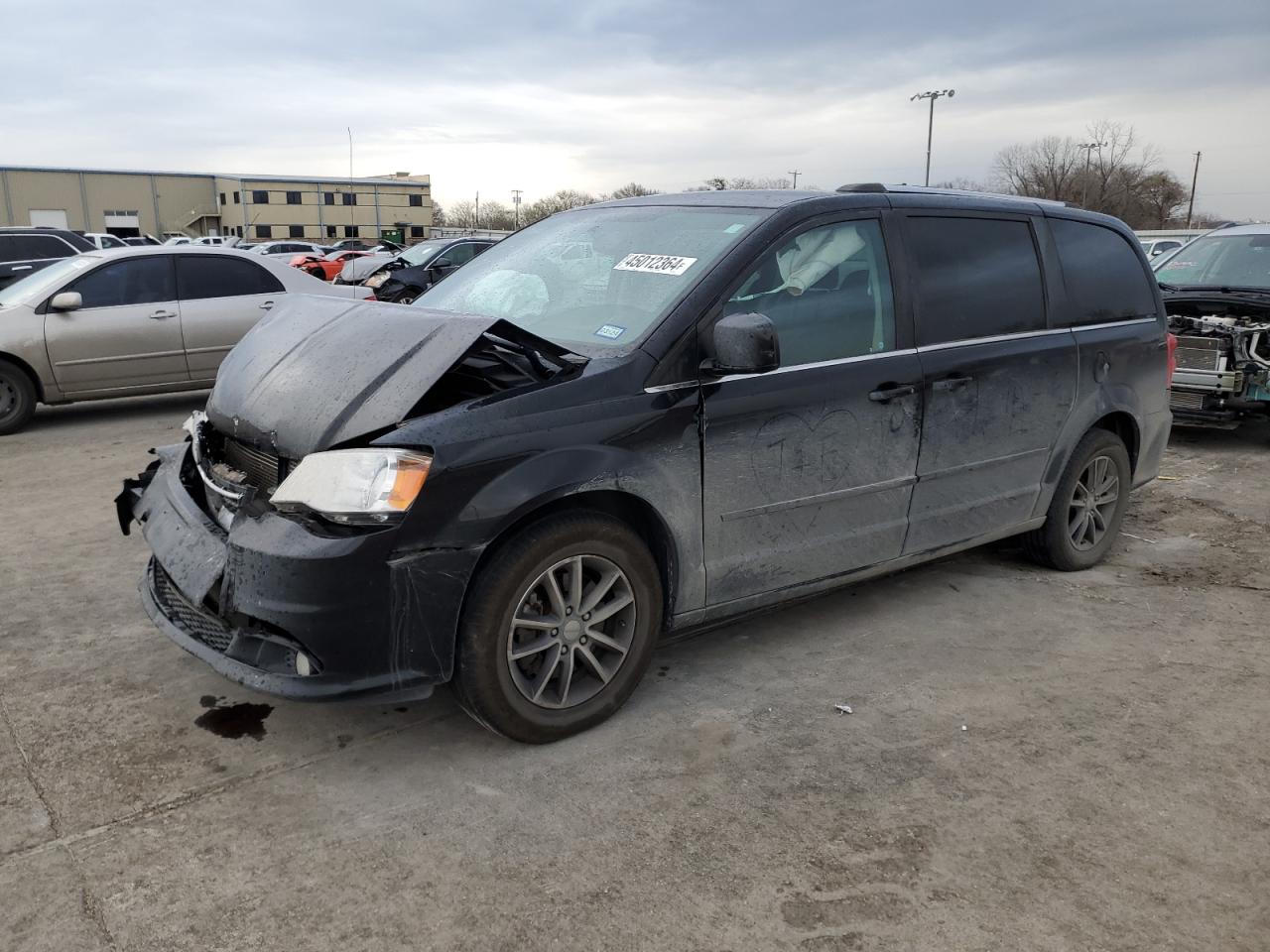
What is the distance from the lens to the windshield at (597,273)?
353 cm

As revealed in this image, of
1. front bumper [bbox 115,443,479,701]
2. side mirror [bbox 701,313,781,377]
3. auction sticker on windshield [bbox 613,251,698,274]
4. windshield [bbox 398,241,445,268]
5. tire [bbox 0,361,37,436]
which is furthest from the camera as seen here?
windshield [bbox 398,241,445,268]

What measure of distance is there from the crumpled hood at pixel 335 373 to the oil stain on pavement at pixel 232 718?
97cm

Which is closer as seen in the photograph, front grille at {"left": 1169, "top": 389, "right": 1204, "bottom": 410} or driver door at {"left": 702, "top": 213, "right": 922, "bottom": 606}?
driver door at {"left": 702, "top": 213, "right": 922, "bottom": 606}

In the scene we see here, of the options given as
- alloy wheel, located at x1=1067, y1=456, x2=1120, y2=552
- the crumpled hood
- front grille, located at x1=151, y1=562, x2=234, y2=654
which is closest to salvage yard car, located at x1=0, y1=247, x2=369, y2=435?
the crumpled hood

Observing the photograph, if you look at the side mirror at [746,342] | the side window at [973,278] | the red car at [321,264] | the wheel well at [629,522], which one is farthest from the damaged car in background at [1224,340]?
the red car at [321,264]

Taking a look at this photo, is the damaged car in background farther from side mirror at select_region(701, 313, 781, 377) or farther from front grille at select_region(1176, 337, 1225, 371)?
side mirror at select_region(701, 313, 781, 377)

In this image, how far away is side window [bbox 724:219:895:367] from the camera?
360 centimetres

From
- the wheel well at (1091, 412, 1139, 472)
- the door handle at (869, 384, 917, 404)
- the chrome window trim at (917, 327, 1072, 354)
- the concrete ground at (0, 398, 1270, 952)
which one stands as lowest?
the concrete ground at (0, 398, 1270, 952)

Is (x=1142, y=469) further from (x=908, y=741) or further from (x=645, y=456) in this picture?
(x=645, y=456)

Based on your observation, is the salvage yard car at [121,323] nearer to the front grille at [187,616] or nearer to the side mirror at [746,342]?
the front grille at [187,616]

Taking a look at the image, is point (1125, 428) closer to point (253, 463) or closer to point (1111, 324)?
point (1111, 324)

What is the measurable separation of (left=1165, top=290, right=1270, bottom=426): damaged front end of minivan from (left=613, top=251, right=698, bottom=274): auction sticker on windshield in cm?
603

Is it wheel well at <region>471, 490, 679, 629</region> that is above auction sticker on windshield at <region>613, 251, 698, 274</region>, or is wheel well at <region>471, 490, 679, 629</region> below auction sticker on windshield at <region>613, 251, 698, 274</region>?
below

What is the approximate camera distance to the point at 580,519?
3.12 metres
